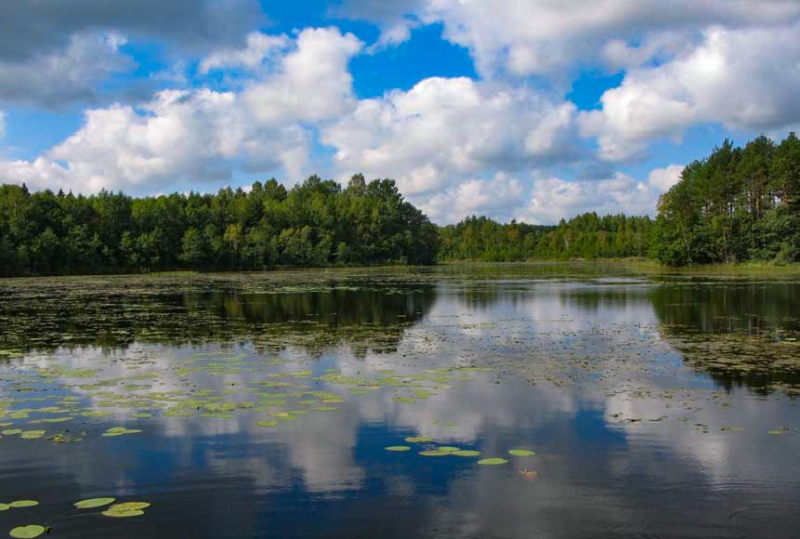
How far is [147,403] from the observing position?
9469 millimetres

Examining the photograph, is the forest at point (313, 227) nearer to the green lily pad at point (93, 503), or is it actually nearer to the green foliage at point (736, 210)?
the green foliage at point (736, 210)

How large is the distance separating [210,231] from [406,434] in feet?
291

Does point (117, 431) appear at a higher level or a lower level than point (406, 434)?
higher

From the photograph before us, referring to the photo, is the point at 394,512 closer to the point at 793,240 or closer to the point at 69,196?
the point at 793,240

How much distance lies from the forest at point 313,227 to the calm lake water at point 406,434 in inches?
2363

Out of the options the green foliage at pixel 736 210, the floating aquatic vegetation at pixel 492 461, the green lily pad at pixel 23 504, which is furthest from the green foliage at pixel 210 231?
the floating aquatic vegetation at pixel 492 461

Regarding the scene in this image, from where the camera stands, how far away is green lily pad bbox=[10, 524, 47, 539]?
4.99m

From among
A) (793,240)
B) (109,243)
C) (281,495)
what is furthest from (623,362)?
(109,243)

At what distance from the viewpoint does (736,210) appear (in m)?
70.2

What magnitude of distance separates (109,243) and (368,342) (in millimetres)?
74202

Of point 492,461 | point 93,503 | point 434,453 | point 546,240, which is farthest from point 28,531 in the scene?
point 546,240

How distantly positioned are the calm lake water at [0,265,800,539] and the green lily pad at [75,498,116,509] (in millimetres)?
76

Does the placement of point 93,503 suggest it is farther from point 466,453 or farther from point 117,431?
point 466,453

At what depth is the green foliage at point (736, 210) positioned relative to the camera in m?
64.9
